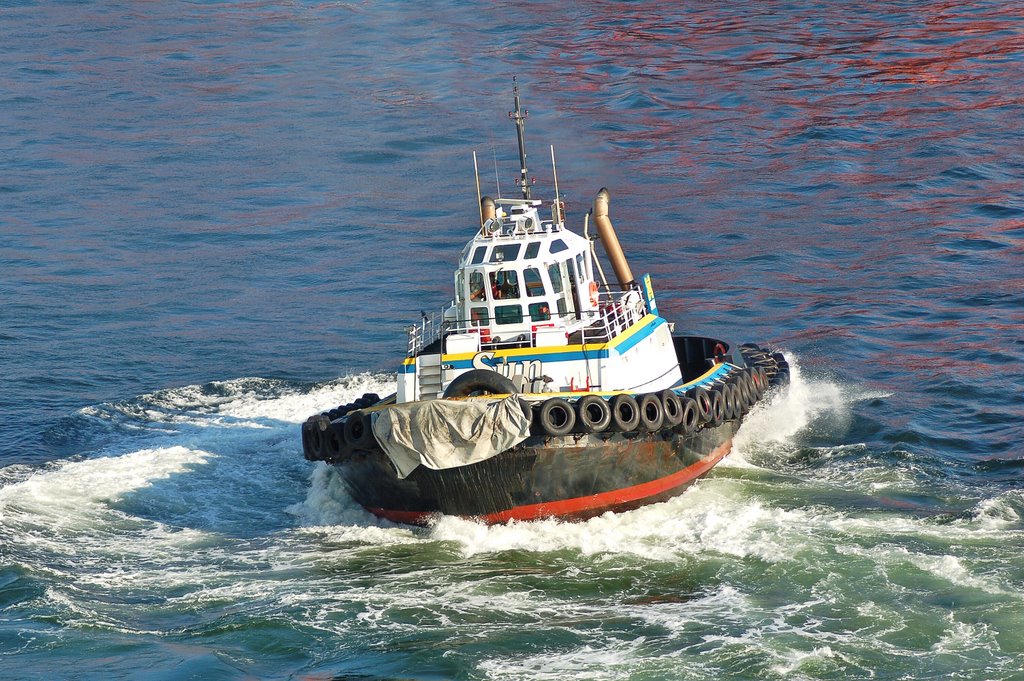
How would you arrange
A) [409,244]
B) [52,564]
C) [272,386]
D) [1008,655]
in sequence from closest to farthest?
1. [1008,655]
2. [52,564]
3. [272,386]
4. [409,244]

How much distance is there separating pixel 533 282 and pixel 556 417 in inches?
117

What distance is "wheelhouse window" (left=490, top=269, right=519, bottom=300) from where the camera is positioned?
17734 mm

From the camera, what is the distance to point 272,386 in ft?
76.8

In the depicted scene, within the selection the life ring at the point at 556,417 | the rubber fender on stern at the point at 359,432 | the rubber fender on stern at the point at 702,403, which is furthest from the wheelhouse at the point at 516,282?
the rubber fender on stern at the point at 359,432

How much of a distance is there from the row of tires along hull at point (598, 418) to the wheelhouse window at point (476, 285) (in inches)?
97.7

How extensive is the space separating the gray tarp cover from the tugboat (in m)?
0.01

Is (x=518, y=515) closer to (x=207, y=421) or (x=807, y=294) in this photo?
(x=207, y=421)

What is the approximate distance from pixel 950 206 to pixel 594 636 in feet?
73.5

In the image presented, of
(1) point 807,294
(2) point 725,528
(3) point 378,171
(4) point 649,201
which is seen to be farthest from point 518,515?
(3) point 378,171

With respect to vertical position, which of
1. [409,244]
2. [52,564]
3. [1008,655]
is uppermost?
[409,244]

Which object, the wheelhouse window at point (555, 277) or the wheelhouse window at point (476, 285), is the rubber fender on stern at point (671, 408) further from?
the wheelhouse window at point (476, 285)

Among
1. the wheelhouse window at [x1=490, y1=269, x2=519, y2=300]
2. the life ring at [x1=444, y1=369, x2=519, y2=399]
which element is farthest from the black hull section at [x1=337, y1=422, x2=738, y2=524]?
the wheelhouse window at [x1=490, y1=269, x2=519, y2=300]

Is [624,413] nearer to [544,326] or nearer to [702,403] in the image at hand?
[702,403]

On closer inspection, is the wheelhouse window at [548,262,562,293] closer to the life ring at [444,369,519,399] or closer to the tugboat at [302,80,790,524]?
the tugboat at [302,80,790,524]
